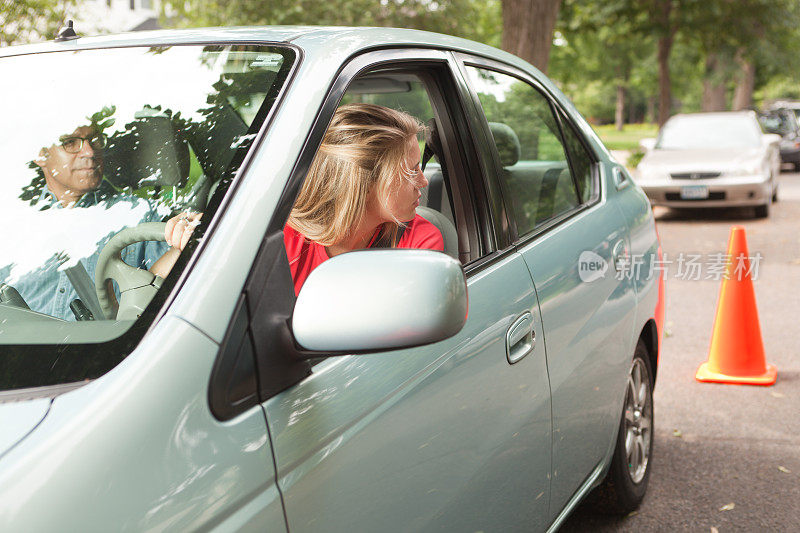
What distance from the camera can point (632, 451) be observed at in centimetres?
348

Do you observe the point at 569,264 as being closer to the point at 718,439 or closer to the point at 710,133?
the point at 718,439

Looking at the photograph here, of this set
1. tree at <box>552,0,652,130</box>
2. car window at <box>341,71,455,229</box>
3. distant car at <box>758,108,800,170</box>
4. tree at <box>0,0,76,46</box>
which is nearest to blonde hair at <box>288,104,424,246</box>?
car window at <box>341,71,455,229</box>

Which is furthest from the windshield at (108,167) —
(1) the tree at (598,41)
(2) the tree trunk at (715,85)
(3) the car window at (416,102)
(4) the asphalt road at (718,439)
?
(2) the tree trunk at (715,85)

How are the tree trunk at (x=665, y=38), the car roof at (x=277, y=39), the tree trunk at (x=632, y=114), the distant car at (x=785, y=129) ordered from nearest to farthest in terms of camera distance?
the car roof at (x=277, y=39) → the distant car at (x=785, y=129) → the tree trunk at (x=665, y=38) → the tree trunk at (x=632, y=114)

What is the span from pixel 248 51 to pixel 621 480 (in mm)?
2313

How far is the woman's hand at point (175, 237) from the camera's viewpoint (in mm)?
1496

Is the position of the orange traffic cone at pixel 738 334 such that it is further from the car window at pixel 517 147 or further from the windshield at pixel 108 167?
the windshield at pixel 108 167

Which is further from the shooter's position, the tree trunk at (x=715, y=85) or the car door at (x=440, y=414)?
the tree trunk at (x=715, y=85)

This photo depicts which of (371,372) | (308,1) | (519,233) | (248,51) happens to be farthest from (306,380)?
(308,1)

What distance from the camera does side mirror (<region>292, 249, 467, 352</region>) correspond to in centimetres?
137

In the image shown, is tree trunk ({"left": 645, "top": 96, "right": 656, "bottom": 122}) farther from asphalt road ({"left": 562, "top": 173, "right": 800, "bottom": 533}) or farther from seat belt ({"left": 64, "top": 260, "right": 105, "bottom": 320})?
seat belt ({"left": 64, "top": 260, "right": 105, "bottom": 320})

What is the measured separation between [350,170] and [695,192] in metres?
10.7

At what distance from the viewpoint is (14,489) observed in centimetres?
108

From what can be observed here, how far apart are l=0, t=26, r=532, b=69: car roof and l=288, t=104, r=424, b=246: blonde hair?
206 mm
